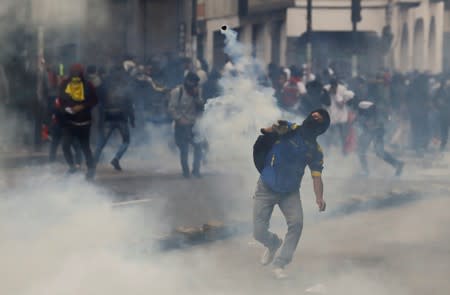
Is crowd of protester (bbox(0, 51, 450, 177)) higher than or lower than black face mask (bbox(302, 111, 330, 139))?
lower

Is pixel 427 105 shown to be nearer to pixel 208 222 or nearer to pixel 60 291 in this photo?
pixel 208 222

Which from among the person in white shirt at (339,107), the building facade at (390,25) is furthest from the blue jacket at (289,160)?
the building facade at (390,25)

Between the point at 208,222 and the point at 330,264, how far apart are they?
6.08 feet

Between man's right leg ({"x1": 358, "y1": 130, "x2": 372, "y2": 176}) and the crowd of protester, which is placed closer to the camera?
the crowd of protester

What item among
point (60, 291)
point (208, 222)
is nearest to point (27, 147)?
point (208, 222)

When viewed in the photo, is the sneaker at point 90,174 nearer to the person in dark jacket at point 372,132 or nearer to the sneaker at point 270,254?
the person in dark jacket at point 372,132

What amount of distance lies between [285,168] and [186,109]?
290 inches

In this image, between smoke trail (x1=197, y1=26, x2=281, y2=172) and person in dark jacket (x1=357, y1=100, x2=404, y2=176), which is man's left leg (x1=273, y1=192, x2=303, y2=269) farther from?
person in dark jacket (x1=357, y1=100, x2=404, y2=176)

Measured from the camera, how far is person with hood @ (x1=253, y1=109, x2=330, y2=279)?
919 cm

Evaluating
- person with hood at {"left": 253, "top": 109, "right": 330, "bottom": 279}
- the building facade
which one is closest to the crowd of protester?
person with hood at {"left": 253, "top": 109, "right": 330, "bottom": 279}

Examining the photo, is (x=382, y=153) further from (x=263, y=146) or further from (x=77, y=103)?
(x=263, y=146)

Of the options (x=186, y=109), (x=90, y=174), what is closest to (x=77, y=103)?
(x=90, y=174)

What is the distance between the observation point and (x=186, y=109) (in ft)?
54.2

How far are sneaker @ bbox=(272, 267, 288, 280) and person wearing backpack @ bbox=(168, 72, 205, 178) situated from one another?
7399 mm
